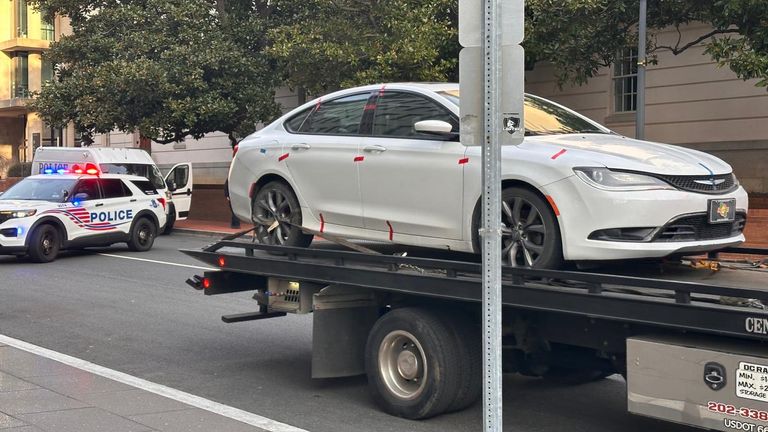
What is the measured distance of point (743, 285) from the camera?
515 centimetres

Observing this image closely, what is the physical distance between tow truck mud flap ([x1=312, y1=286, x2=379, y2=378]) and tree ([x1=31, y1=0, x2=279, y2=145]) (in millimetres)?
18817

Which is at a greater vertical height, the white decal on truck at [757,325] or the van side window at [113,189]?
the van side window at [113,189]

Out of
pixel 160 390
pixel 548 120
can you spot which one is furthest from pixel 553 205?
pixel 160 390

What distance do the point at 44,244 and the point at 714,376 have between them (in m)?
14.9

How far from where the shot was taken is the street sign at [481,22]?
14.0 ft

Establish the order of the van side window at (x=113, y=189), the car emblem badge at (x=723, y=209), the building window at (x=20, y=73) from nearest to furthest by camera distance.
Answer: the car emblem badge at (x=723, y=209) < the van side window at (x=113, y=189) < the building window at (x=20, y=73)

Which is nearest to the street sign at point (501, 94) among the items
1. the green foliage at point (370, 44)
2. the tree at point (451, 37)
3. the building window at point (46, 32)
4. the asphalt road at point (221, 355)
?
the asphalt road at point (221, 355)

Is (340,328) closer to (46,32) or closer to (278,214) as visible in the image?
(278,214)

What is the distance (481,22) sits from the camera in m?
4.30

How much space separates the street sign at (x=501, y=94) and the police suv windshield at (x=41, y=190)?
1500 cm

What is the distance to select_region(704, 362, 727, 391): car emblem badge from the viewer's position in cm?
476

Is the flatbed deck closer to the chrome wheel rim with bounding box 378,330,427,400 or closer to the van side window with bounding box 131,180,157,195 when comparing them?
the chrome wheel rim with bounding box 378,330,427,400

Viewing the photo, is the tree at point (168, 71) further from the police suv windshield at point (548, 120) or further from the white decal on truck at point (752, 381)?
the white decal on truck at point (752, 381)

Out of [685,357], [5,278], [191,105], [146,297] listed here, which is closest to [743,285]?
[685,357]
